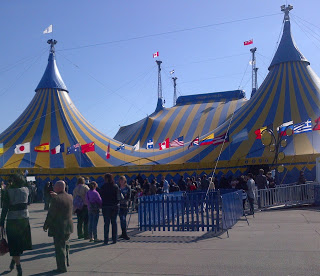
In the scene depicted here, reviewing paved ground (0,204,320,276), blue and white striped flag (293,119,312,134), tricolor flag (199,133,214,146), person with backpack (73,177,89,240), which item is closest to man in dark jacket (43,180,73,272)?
paved ground (0,204,320,276)

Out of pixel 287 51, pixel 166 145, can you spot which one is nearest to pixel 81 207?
pixel 166 145

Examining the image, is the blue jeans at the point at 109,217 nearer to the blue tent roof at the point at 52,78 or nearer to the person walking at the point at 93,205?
the person walking at the point at 93,205

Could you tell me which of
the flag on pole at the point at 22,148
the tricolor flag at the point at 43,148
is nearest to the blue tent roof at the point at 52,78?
the tricolor flag at the point at 43,148

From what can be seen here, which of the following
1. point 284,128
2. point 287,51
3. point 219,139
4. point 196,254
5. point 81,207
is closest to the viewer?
point 196,254

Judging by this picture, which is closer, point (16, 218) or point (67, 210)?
point (16, 218)

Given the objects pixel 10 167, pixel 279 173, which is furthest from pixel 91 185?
pixel 10 167

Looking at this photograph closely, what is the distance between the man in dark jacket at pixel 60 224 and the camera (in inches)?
203

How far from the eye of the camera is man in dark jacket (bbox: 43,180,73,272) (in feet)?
16.9

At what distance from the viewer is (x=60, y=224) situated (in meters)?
5.20

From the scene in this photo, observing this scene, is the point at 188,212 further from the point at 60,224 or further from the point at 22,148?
the point at 22,148

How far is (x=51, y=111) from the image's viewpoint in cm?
2138

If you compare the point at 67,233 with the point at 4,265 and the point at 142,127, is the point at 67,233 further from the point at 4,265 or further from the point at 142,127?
the point at 142,127

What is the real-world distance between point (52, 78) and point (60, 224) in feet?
61.8

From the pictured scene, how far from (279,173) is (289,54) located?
285 inches
